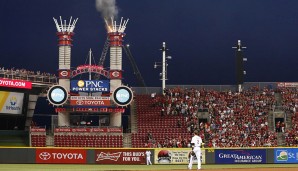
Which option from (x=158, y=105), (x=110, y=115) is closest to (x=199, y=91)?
(x=158, y=105)

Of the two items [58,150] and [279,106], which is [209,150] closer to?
[58,150]

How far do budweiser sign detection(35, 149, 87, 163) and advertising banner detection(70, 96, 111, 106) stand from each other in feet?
40.4

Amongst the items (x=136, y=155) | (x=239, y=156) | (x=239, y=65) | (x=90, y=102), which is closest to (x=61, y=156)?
(x=136, y=155)

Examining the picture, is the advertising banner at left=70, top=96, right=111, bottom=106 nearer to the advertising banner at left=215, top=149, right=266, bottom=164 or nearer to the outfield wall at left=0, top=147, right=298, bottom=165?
the outfield wall at left=0, top=147, right=298, bottom=165

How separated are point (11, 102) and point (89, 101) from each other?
25.3 feet

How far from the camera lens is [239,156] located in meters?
47.8

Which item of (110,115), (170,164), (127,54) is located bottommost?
(170,164)

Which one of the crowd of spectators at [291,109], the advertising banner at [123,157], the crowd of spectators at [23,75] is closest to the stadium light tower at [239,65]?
the crowd of spectators at [291,109]

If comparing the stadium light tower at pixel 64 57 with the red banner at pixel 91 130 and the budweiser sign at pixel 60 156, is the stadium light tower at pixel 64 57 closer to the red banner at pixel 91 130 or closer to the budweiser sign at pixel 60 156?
the red banner at pixel 91 130

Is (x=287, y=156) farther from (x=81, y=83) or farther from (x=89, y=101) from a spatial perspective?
(x=81, y=83)

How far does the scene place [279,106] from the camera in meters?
62.7

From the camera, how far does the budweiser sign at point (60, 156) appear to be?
46.1m

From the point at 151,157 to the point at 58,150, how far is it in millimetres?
7402

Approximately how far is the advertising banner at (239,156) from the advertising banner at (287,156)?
1.14m
